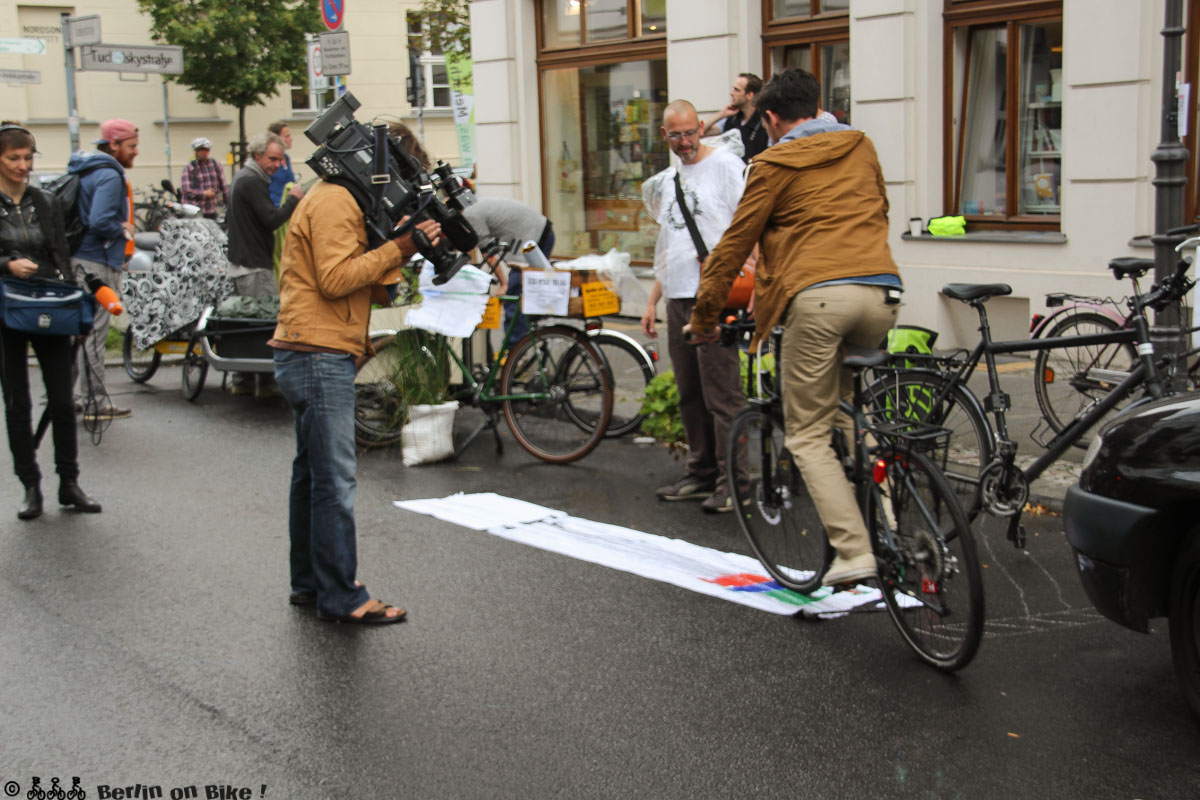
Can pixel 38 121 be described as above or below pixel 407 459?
above

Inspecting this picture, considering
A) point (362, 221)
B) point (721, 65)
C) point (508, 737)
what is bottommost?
point (508, 737)

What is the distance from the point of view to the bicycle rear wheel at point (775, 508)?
17.8ft

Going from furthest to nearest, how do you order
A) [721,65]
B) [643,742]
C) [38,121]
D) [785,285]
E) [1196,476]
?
1. [38,121]
2. [721,65]
3. [785,285]
4. [643,742]
5. [1196,476]

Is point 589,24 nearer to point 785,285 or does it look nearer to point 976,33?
point 976,33

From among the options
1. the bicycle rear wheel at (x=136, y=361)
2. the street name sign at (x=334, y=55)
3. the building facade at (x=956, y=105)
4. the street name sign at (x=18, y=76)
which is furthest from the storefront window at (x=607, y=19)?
the street name sign at (x=18, y=76)

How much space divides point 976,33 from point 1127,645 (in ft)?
24.2

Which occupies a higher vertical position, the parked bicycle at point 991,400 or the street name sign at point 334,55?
the street name sign at point 334,55

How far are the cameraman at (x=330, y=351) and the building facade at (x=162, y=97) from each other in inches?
1000

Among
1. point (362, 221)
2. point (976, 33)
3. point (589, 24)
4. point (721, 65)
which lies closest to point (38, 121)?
point (589, 24)

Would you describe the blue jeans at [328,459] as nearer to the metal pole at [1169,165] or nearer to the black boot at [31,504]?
the black boot at [31,504]

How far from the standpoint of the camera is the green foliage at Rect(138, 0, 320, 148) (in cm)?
3159

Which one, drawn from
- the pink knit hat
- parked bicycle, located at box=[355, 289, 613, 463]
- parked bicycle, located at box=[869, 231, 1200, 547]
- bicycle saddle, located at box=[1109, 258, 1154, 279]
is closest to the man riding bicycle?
parked bicycle, located at box=[869, 231, 1200, 547]

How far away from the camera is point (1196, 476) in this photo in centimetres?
381

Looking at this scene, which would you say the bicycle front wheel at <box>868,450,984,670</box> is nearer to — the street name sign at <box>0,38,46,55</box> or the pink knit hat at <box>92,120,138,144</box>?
the pink knit hat at <box>92,120,138,144</box>
